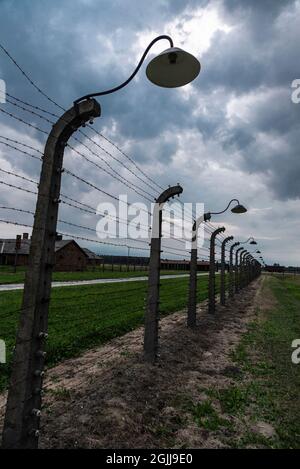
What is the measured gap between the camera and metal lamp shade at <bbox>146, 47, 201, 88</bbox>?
4.09 metres

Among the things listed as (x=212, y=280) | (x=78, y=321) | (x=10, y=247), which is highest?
(x=10, y=247)

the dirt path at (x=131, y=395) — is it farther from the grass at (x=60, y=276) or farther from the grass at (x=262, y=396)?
the grass at (x=60, y=276)

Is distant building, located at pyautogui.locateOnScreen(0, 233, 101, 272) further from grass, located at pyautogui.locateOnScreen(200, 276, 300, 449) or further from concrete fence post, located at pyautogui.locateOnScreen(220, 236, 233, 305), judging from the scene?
grass, located at pyautogui.locateOnScreen(200, 276, 300, 449)

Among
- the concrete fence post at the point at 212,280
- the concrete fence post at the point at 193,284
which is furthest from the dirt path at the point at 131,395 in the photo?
the concrete fence post at the point at 212,280

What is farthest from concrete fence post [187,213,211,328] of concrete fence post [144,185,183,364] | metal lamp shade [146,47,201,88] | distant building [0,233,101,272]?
distant building [0,233,101,272]

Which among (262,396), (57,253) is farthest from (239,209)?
(57,253)

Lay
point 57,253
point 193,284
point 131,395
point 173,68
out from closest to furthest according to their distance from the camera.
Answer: point 173,68, point 131,395, point 193,284, point 57,253

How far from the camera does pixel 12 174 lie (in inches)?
155

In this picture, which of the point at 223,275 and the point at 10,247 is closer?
the point at 223,275

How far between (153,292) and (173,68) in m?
4.65

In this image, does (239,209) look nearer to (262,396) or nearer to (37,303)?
(262,396)

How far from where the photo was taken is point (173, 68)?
14.1 ft

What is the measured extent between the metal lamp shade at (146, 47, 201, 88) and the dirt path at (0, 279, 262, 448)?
4581 millimetres
